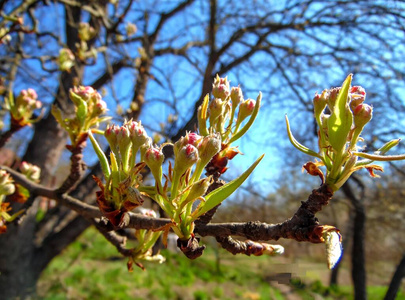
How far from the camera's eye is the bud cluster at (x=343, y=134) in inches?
26.7

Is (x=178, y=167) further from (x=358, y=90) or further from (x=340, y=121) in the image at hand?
(x=358, y=90)

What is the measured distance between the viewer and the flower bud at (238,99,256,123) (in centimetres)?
85

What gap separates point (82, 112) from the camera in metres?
1.21

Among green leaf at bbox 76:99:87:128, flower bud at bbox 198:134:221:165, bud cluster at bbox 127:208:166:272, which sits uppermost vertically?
flower bud at bbox 198:134:221:165

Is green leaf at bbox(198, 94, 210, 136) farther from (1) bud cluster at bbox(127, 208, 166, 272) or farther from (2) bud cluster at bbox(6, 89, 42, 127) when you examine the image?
(2) bud cluster at bbox(6, 89, 42, 127)

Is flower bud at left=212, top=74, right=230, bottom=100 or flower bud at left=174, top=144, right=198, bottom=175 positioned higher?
flower bud at left=212, top=74, right=230, bottom=100

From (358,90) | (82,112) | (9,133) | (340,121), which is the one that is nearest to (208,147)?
(340,121)

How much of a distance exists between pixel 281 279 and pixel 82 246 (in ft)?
23.2

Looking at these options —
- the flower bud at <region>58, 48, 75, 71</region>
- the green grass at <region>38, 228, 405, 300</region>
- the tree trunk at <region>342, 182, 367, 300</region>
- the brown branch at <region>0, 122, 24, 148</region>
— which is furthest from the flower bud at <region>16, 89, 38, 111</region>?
the green grass at <region>38, 228, 405, 300</region>

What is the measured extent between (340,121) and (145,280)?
21.6 ft

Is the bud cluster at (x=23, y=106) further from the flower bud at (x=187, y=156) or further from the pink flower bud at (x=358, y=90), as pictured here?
the pink flower bud at (x=358, y=90)

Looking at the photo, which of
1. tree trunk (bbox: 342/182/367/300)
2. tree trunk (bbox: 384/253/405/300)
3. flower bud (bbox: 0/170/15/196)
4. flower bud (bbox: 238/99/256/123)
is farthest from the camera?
tree trunk (bbox: 342/182/367/300)

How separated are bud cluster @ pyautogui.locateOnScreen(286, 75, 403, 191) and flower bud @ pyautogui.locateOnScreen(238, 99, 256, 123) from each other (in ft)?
0.44

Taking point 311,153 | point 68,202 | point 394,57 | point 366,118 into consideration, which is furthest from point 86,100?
point 394,57
